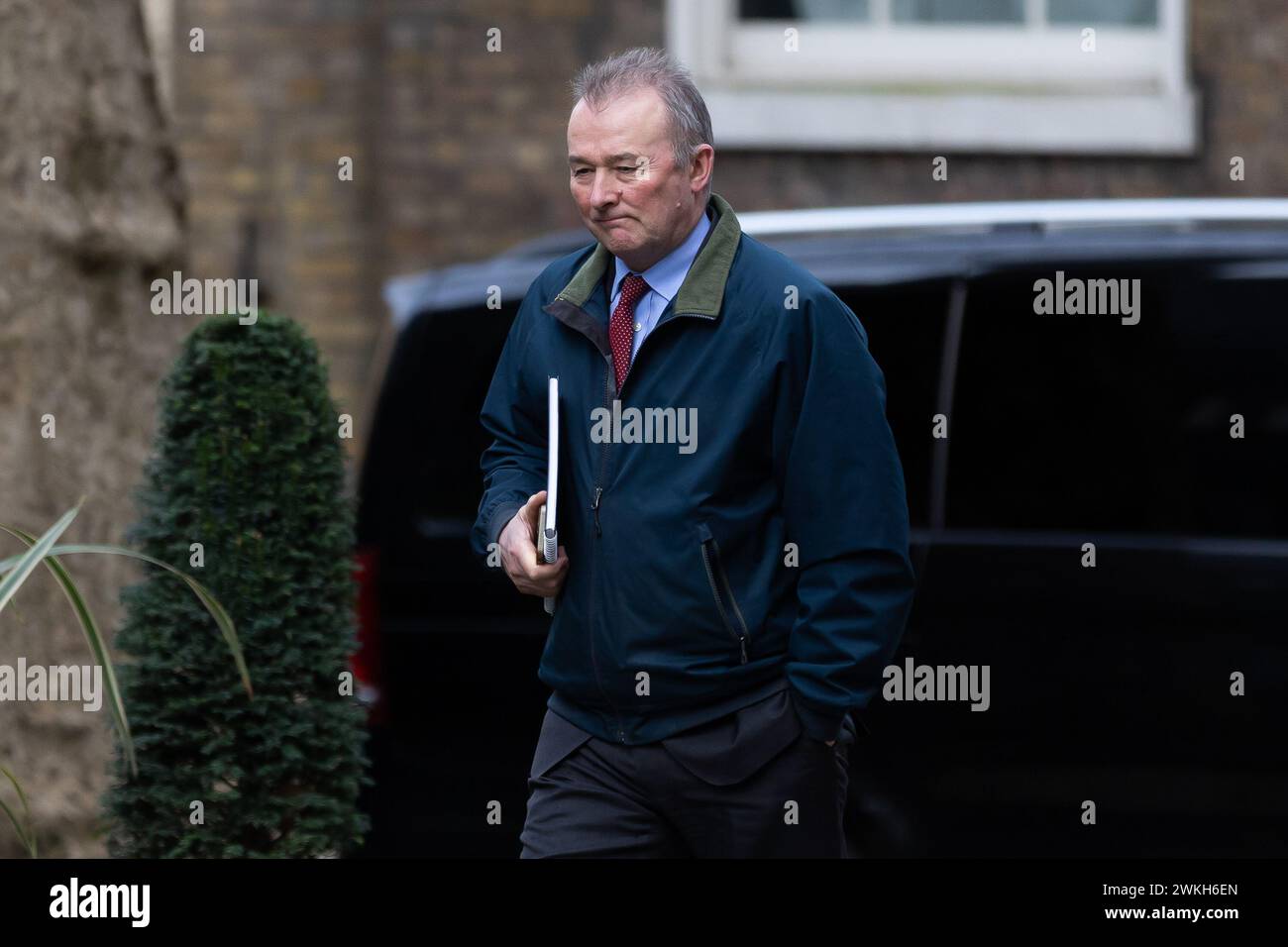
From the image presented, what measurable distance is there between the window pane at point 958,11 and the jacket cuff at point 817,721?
21.8ft

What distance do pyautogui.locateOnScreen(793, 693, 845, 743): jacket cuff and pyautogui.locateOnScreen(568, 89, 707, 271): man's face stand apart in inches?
27.6

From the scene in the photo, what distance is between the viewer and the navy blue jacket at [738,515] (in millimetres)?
2789

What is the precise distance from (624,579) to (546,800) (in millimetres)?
400

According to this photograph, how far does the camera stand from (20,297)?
533cm

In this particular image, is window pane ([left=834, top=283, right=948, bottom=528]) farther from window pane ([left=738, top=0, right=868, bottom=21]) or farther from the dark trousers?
window pane ([left=738, top=0, right=868, bottom=21])

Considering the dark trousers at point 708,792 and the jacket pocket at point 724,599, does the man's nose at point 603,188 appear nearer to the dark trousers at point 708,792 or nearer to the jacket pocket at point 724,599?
the jacket pocket at point 724,599

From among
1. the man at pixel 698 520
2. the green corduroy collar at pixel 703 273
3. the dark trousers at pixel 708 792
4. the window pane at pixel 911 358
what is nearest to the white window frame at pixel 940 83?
the window pane at pixel 911 358

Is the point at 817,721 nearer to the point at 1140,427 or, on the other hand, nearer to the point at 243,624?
the point at 243,624

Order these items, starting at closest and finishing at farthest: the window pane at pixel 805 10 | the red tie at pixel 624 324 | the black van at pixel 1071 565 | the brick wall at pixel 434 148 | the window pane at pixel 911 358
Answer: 1. the red tie at pixel 624 324
2. the black van at pixel 1071 565
3. the window pane at pixel 911 358
4. the brick wall at pixel 434 148
5. the window pane at pixel 805 10

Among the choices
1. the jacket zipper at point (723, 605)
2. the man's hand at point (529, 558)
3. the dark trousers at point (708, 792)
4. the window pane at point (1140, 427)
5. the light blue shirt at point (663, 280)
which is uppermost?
the light blue shirt at point (663, 280)

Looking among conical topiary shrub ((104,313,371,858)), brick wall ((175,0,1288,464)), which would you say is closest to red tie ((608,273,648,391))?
conical topiary shrub ((104,313,371,858))

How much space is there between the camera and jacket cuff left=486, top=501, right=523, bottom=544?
2.96 m

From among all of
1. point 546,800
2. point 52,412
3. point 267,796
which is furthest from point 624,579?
point 52,412

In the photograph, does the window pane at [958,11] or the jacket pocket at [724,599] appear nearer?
the jacket pocket at [724,599]
